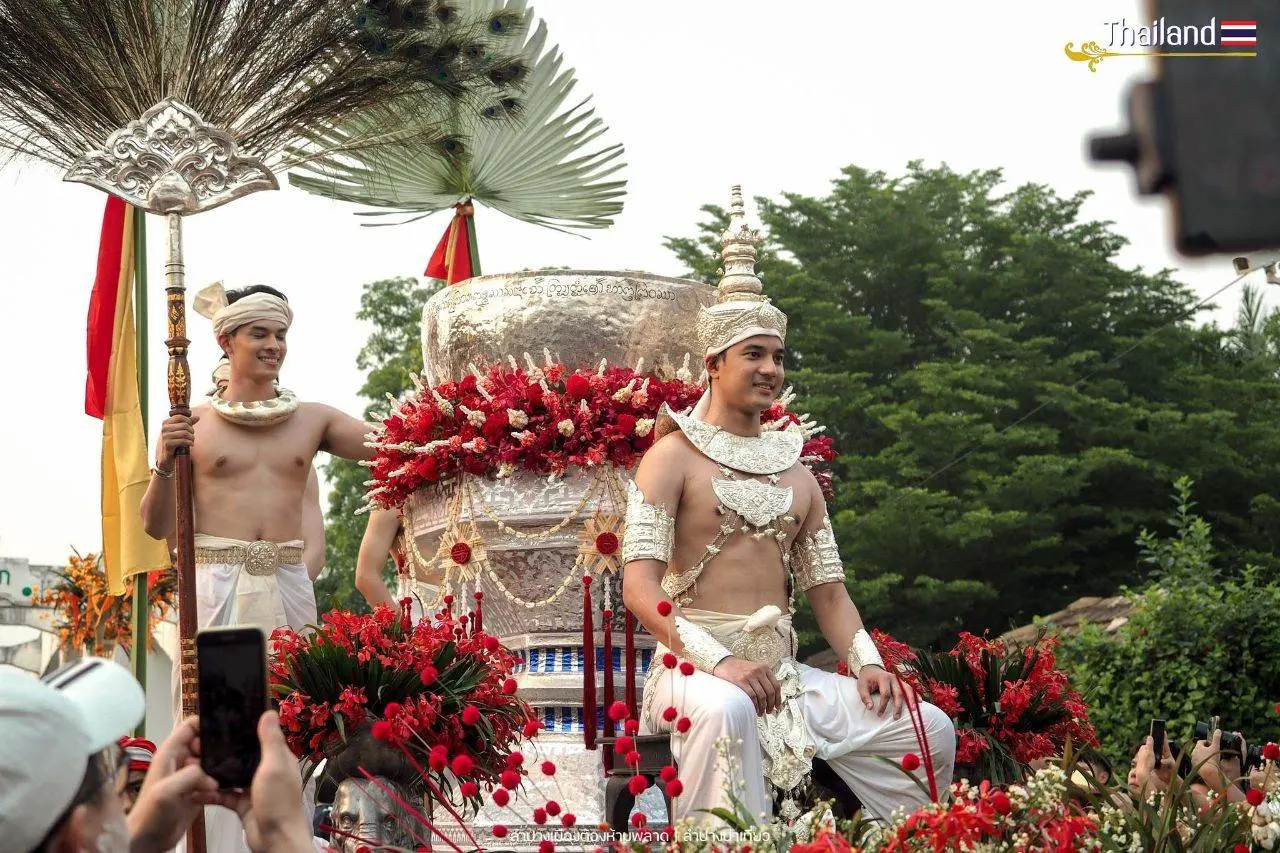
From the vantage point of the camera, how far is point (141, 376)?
35.5ft

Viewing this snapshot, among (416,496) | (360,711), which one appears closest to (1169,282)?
(416,496)

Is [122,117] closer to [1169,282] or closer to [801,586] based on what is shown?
[801,586]

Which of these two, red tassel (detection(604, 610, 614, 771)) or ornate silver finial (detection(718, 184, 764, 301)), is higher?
ornate silver finial (detection(718, 184, 764, 301))

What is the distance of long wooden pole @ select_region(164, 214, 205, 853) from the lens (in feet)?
18.7

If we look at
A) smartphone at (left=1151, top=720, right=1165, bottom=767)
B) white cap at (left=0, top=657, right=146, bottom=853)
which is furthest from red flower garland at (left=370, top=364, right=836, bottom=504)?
white cap at (left=0, top=657, right=146, bottom=853)

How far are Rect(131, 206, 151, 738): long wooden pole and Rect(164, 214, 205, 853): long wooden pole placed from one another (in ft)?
8.33

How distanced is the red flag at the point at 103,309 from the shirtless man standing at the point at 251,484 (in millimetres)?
664

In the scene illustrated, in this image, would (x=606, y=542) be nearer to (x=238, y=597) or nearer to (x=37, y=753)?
(x=238, y=597)

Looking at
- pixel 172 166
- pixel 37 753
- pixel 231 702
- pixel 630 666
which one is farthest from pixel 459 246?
pixel 37 753

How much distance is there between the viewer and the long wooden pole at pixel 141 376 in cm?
970

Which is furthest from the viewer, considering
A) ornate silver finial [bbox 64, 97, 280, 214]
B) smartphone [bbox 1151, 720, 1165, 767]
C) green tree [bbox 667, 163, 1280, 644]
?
green tree [bbox 667, 163, 1280, 644]

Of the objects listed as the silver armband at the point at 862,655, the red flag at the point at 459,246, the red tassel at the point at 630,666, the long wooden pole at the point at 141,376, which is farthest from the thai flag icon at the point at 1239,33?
the red flag at the point at 459,246

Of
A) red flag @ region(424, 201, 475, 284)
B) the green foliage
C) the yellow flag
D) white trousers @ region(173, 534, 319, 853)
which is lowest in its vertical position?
the green foliage

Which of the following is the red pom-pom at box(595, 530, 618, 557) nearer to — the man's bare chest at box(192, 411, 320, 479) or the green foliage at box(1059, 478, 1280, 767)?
the man's bare chest at box(192, 411, 320, 479)
